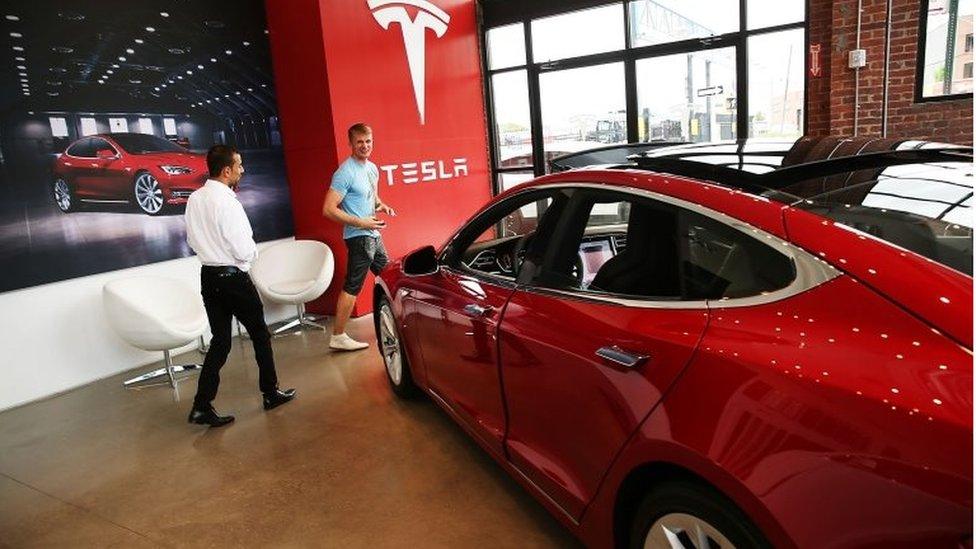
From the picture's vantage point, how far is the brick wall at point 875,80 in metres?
5.09

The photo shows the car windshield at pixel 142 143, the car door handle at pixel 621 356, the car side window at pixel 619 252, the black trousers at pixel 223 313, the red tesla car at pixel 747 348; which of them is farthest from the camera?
the car windshield at pixel 142 143

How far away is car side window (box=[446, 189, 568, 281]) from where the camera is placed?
2.18 meters

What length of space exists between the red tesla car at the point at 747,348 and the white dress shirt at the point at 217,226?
65.2 inches

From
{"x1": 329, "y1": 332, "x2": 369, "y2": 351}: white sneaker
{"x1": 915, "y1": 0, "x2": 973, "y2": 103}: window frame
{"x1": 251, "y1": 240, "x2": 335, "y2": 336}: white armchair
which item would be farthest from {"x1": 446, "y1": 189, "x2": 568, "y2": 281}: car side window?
{"x1": 915, "y1": 0, "x2": 973, "y2": 103}: window frame

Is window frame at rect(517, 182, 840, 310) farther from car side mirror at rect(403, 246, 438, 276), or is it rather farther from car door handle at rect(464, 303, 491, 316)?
car side mirror at rect(403, 246, 438, 276)

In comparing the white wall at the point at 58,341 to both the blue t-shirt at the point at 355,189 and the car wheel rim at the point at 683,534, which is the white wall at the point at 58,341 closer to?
the blue t-shirt at the point at 355,189

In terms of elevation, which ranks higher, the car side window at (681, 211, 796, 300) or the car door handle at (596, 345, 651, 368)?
the car side window at (681, 211, 796, 300)

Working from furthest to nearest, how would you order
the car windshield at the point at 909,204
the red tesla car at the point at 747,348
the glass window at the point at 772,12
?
the glass window at the point at 772,12, the car windshield at the point at 909,204, the red tesla car at the point at 747,348

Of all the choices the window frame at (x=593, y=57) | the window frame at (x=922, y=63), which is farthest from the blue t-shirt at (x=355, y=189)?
the window frame at (x=922, y=63)

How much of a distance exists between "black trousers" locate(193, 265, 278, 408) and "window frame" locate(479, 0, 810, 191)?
4458 millimetres

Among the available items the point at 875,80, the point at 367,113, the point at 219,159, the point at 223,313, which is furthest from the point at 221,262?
the point at 875,80

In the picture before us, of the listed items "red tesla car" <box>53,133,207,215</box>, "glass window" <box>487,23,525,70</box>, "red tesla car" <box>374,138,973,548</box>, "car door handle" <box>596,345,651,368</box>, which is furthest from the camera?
"glass window" <box>487,23,525,70</box>

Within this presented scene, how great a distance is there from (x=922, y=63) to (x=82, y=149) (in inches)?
251

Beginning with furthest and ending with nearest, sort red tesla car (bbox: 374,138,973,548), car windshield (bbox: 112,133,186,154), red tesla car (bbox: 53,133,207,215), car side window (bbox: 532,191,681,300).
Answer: car windshield (bbox: 112,133,186,154), red tesla car (bbox: 53,133,207,215), car side window (bbox: 532,191,681,300), red tesla car (bbox: 374,138,973,548)
